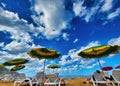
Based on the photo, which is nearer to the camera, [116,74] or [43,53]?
[116,74]

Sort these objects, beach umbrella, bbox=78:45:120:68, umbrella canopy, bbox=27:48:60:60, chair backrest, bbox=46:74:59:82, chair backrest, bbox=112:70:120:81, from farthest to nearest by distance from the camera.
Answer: umbrella canopy, bbox=27:48:60:60 → chair backrest, bbox=46:74:59:82 → beach umbrella, bbox=78:45:120:68 → chair backrest, bbox=112:70:120:81

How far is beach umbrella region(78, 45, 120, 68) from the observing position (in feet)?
25.3

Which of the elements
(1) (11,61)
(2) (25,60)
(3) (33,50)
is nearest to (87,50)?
(3) (33,50)

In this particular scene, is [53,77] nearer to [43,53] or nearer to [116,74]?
[43,53]

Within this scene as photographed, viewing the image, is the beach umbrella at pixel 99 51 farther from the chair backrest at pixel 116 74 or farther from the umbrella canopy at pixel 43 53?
the chair backrest at pixel 116 74

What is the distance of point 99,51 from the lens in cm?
792

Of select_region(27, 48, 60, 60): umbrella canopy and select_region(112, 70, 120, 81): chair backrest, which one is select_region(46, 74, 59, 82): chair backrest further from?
select_region(112, 70, 120, 81): chair backrest

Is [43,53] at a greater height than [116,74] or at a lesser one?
greater

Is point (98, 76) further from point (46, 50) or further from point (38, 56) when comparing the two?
point (38, 56)

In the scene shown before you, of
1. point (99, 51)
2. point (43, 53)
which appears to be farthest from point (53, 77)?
point (99, 51)

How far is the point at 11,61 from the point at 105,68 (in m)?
8.08

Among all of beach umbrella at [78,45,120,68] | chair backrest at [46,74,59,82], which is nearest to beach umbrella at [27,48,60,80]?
chair backrest at [46,74,59,82]

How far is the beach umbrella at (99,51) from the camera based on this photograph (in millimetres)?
7715

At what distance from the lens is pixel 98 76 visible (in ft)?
26.4
